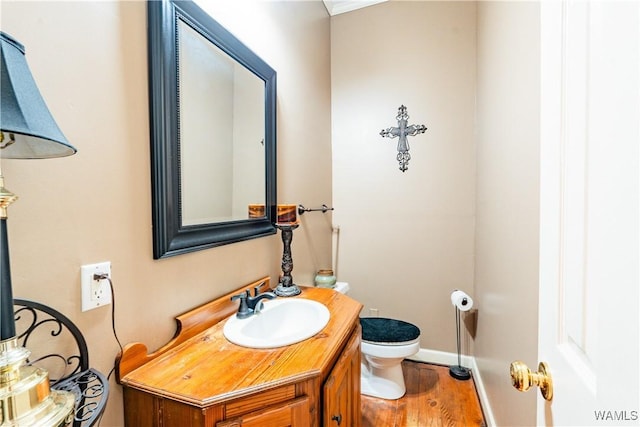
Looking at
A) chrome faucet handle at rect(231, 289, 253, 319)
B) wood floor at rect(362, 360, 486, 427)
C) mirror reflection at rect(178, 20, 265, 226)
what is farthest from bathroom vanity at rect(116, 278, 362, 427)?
wood floor at rect(362, 360, 486, 427)

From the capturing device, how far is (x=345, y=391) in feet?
3.65

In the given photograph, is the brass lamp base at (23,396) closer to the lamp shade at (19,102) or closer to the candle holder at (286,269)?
the lamp shade at (19,102)

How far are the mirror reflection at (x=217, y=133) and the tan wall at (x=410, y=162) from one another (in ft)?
3.84

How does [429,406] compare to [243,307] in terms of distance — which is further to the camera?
[429,406]

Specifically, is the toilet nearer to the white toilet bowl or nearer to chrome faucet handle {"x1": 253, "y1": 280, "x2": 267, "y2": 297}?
the white toilet bowl

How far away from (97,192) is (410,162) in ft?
6.90

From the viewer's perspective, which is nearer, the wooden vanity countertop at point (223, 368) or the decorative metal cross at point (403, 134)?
the wooden vanity countertop at point (223, 368)

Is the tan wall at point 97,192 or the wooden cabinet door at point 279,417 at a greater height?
the tan wall at point 97,192

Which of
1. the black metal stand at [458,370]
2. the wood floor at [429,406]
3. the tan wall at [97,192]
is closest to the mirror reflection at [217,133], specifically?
the tan wall at [97,192]

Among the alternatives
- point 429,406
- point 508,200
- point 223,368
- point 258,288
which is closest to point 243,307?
point 258,288

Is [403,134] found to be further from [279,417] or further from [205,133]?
[279,417]

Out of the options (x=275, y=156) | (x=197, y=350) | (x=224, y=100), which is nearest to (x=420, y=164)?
(x=275, y=156)

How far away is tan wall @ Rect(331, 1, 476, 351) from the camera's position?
87.2 inches

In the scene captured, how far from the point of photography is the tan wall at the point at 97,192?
2.12 feet
